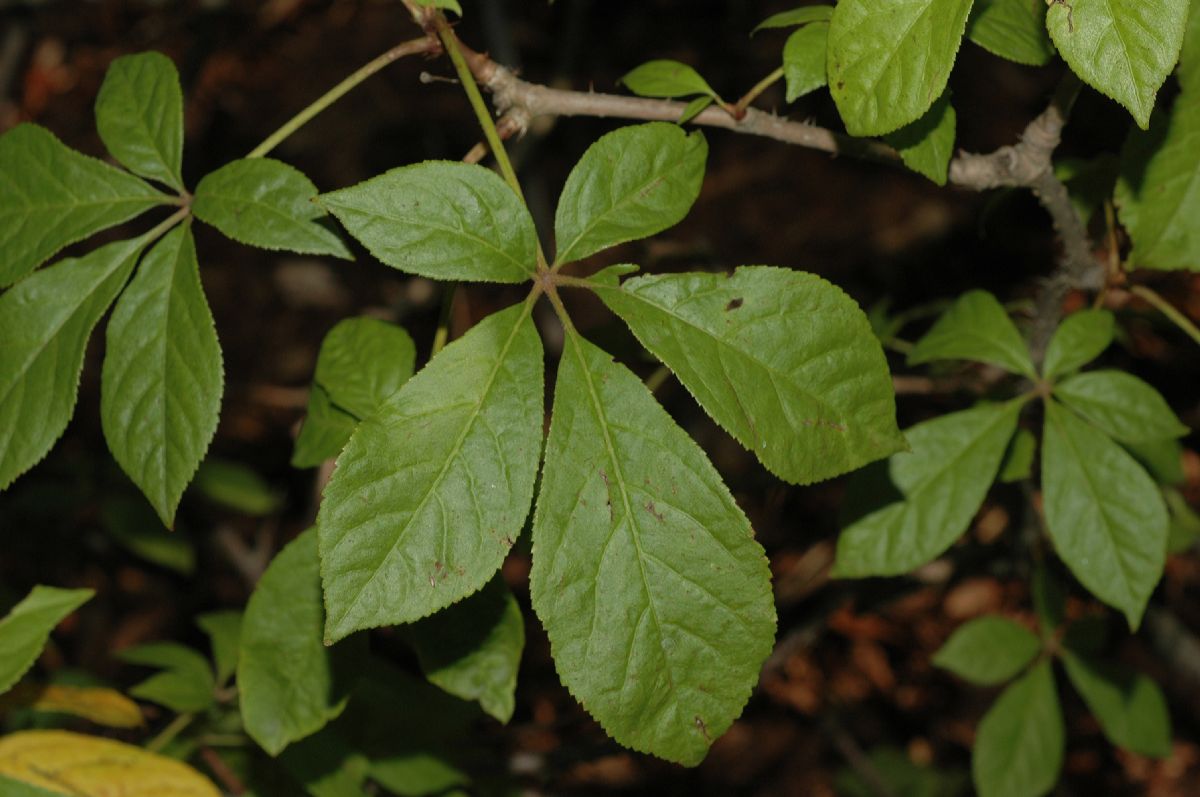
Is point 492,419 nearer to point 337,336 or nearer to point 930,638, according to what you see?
point 337,336

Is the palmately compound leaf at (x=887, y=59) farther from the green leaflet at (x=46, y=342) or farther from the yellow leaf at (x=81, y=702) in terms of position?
the yellow leaf at (x=81, y=702)

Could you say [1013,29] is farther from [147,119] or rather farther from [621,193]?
[147,119]

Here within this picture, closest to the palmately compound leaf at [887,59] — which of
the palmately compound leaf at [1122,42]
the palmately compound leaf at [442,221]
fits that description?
the palmately compound leaf at [1122,42]

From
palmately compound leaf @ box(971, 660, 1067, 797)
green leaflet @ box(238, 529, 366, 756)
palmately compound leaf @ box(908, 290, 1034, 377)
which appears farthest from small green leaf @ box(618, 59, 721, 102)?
palmately compound leaf @ box(971, 660, 1067, 797)

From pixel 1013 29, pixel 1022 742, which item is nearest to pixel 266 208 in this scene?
pixel 1013 29

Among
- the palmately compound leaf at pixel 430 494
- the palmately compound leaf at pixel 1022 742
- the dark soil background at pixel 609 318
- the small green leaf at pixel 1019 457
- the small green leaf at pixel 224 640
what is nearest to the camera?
the palmately compound leaf at pixel 430 494

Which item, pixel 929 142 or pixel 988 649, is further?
pixel 988 649
